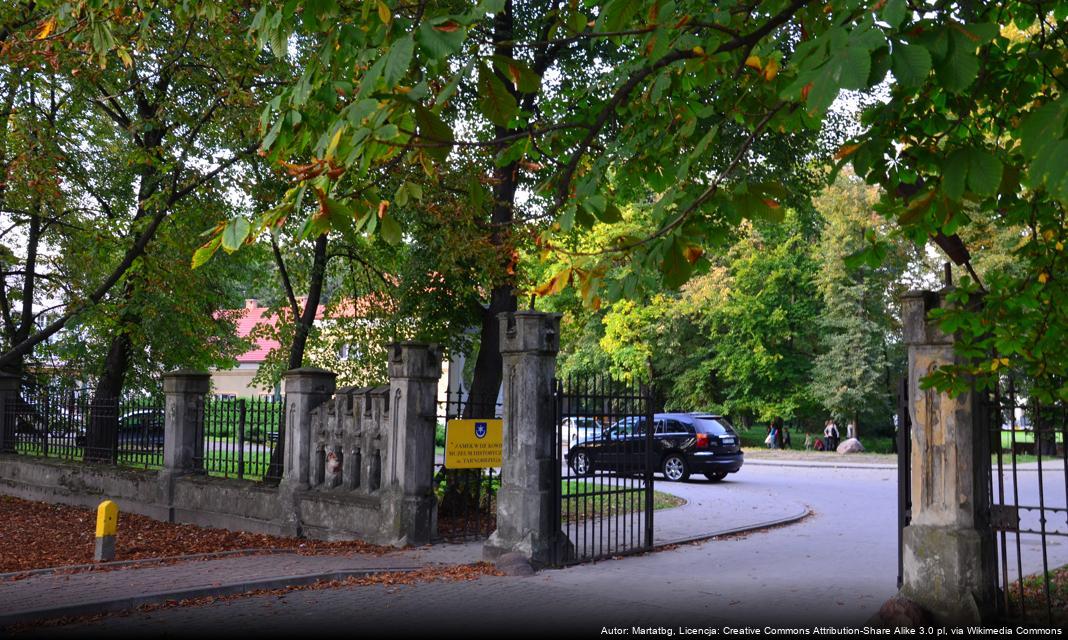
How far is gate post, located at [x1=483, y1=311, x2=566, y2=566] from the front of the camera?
10.2m

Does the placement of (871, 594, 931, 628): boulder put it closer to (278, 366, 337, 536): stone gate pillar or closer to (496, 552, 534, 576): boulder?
(496, 552, 534, 576): boulder

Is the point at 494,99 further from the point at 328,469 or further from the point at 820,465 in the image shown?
the point at 820,465

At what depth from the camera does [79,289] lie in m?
17.1

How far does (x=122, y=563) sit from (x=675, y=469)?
15.5 metres

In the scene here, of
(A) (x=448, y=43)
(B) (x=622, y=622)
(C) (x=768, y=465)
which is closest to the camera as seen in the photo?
(A) (x=448, y=43)

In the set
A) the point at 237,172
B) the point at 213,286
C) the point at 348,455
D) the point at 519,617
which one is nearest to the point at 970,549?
the point at 519,617

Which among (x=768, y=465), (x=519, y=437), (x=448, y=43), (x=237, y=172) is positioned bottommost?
(x=768, y=465)

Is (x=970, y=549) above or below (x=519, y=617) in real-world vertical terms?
above

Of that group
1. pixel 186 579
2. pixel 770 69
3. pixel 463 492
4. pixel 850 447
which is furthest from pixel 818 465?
pixel 770 69

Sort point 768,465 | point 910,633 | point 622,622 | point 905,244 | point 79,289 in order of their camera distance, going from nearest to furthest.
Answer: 1. point 910,633
2. point 622,622
3. point 79,289
4. point 768,465
5. point 905,244

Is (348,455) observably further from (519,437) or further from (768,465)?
(768,465)

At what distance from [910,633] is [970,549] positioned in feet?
2.76

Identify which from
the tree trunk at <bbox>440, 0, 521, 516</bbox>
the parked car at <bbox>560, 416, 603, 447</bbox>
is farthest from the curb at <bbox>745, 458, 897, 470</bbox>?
the tree trunk at <bbox>440, 0, 521, 516</bbox>

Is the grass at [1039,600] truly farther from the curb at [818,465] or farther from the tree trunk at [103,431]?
the curb at [818,465]
